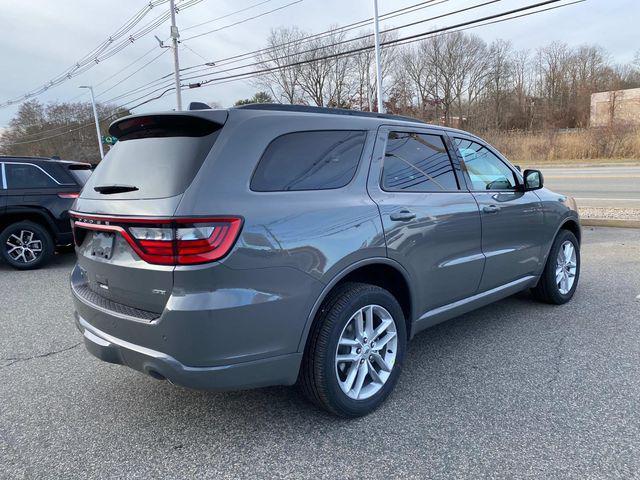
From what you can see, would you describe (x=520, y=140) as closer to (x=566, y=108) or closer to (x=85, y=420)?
(x=566, y=108)

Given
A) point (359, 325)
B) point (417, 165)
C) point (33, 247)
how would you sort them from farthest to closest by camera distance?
point (33, 247), point (417, 165), point (359, 325)

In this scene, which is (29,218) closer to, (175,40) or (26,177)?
(26,177)

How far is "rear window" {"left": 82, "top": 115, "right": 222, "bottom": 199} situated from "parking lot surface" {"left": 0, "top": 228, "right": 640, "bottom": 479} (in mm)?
1372

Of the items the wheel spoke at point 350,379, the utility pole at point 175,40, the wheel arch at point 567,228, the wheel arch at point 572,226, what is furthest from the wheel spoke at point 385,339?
the utility pole at point 175,40

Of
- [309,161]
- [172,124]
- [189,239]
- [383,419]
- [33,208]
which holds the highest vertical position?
[172,124]

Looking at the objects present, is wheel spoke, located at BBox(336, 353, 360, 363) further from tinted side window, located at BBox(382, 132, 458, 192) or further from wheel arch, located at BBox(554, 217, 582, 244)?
wheel arch, located at BBox(554, 217, 582, 244)

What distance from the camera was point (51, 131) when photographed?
5756 cm

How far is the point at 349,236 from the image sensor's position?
101 inches

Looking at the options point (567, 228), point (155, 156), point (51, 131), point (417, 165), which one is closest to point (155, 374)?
point (155, 156)

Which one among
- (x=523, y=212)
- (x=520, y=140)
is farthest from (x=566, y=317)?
(x=520, y=140)

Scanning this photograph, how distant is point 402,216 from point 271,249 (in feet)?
3.35

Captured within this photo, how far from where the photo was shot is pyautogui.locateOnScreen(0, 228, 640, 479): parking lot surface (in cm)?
229

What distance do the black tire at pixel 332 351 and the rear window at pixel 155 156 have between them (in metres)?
1.04

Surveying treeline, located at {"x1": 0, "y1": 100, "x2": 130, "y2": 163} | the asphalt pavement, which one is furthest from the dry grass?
treeline, located at {"x1": 0, "y1": 100, "x2": 130, "y2": 163}
